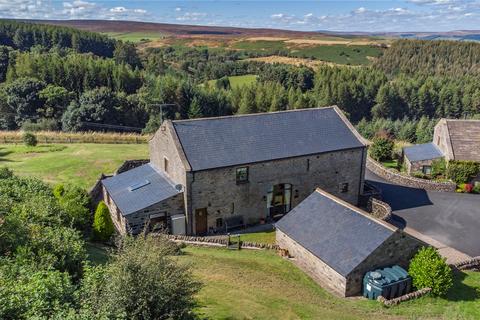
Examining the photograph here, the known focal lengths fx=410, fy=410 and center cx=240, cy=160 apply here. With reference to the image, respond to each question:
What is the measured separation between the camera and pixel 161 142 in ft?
104

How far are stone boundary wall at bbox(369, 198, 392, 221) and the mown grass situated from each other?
777 cm

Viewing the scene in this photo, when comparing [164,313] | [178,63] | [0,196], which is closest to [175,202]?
[0,196]

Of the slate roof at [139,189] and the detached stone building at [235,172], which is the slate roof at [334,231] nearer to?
the detached stone building at [235,172]

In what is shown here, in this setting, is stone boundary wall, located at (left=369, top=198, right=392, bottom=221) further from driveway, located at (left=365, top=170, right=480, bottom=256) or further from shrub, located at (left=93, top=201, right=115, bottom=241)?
shrub, located at (left=93, top=201, right=115, bottom=241)

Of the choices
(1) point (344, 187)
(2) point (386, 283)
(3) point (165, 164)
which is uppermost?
(3) point (165, 164)

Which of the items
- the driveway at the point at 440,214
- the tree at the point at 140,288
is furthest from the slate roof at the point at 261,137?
the tree at the point at 140,288

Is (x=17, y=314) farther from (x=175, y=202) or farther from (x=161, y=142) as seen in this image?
(x=161, y=142)

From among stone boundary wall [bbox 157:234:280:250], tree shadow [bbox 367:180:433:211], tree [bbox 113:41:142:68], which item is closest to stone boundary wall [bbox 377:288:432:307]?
stone boundary wall [bbox 157:234:280:250]

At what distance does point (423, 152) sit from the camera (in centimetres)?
4400

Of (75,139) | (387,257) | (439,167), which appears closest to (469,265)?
(387,257)

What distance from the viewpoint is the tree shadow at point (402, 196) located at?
35.2 meters

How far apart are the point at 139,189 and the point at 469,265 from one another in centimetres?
2239

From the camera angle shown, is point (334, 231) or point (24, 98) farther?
point (24, 98)

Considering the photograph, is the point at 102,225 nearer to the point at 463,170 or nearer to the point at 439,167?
the point at 463,170
